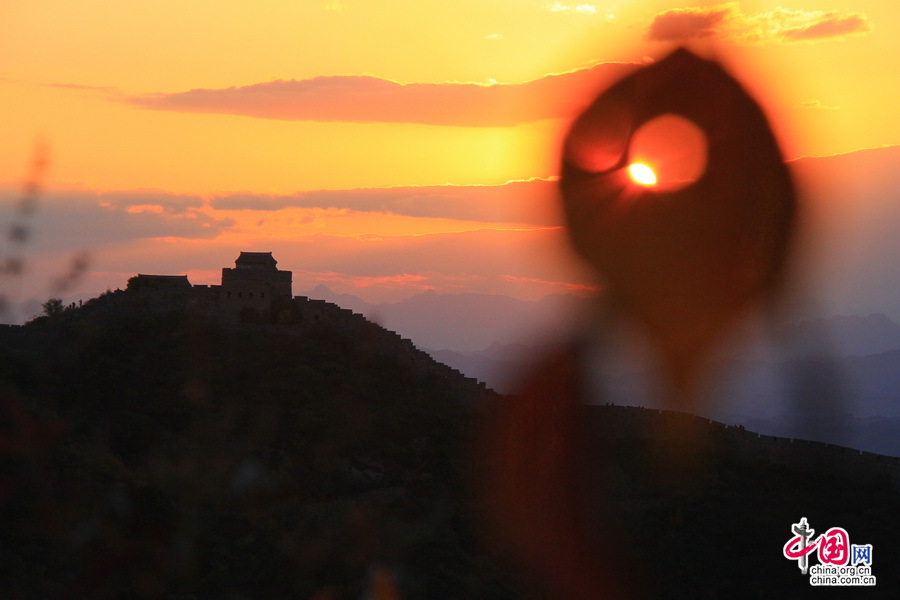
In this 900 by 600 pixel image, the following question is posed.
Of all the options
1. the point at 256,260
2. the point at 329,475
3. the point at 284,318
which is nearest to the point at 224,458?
the point at 329,475

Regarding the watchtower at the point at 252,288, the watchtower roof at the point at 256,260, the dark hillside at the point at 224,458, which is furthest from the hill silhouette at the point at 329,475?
the watchtower roof at the point at 256,260

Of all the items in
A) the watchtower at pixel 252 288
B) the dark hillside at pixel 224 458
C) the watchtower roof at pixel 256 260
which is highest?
the watchtower roof at pixel 256 260

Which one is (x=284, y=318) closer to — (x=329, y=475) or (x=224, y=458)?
(x=329, y=475)

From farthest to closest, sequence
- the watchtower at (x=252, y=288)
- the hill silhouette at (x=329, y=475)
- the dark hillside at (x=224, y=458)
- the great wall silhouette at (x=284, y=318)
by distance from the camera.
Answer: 1. the watchtower at (x=252, y=288)
2. the great wall silhouette at (x=284, y=318)
3. the hill silhouette at (x=329, y=475)
4. the dark hillside at (x=224, y=458)

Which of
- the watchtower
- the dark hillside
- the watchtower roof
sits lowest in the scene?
the dark hillside

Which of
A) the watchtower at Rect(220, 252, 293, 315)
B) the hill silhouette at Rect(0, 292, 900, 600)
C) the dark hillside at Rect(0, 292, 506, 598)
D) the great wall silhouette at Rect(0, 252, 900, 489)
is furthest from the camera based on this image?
the watchtower at Rect(220, 252, 293, 315)

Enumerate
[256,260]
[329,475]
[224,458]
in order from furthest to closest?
1. [256,260]
2. [329,475]
3. [224,458]

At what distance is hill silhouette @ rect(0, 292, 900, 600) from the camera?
25734 millimetres

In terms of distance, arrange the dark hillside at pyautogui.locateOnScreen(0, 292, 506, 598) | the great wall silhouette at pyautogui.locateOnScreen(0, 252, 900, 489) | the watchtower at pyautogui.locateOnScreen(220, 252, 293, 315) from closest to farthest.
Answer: the dark hillside at pyautogui.locateOnScreen(0, 292, 506, 598)
the great wall silhouette at pyautogui.locateOnScreen(0, 252, 900, 489)
the watchtower at pyautogui.locateOnScreen(220, 252, 293, 315)

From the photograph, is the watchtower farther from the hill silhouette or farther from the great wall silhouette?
the hill silhouette

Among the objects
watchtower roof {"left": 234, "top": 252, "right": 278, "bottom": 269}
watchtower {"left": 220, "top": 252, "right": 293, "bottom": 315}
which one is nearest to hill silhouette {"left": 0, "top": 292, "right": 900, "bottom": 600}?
watchtower {"left": 220, "top": 252, "right": 293, "bottom": 315}

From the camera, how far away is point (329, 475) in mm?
46906

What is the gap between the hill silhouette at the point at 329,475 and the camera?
25.7 metres

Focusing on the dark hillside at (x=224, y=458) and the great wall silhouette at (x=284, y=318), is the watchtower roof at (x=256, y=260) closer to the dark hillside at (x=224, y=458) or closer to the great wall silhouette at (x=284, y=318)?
the great wall silhouette at (x=284, y=318)
